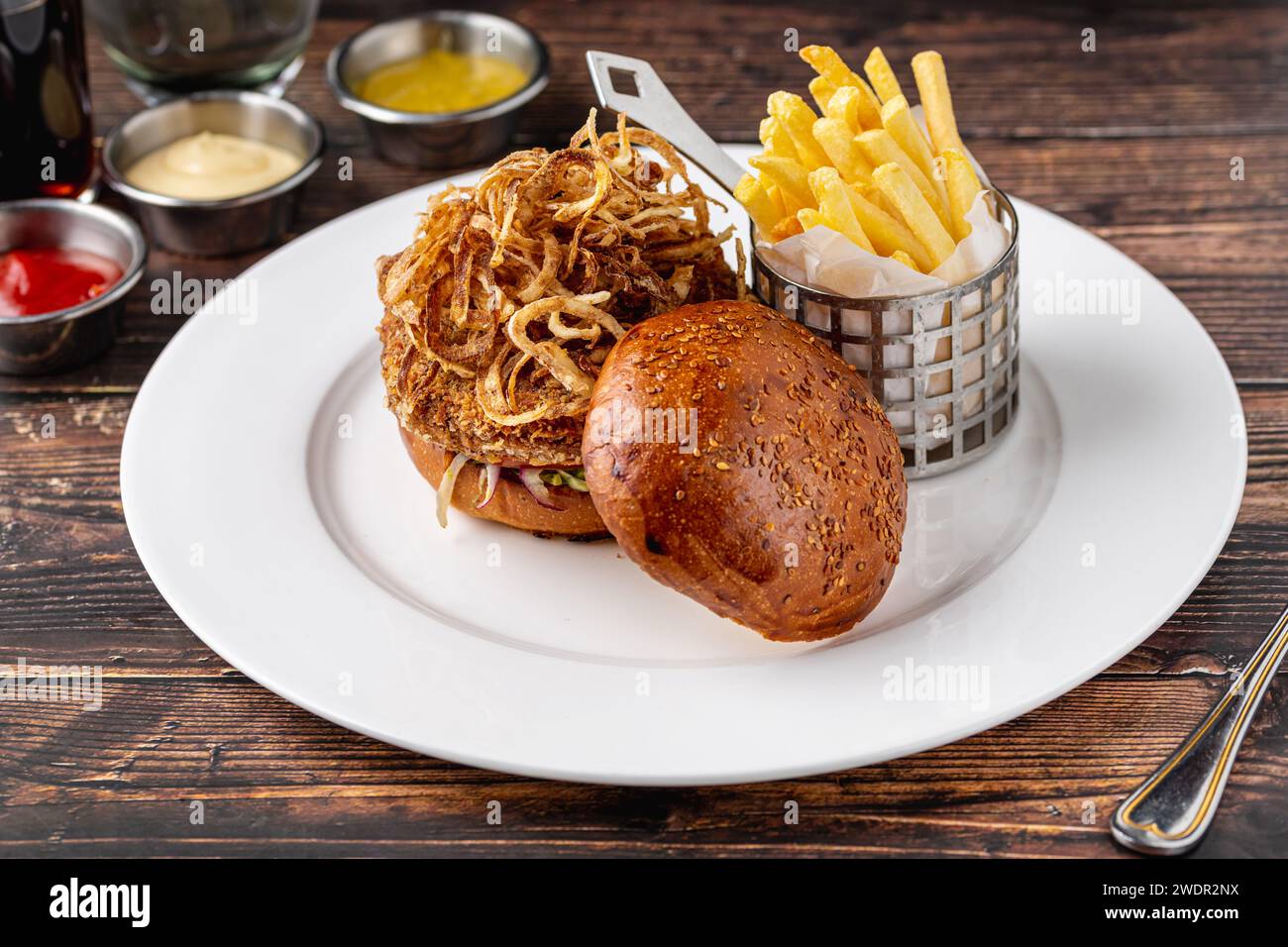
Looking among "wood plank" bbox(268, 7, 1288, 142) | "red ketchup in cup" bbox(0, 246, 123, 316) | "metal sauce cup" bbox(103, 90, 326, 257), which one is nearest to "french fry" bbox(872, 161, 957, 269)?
"wood plank" bbox(268, 7, 1288, 142)

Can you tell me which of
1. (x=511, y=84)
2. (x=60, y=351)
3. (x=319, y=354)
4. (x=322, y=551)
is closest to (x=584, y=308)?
(x=322, y=551)

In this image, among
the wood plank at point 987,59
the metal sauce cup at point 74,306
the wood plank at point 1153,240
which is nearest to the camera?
the metal sauce cup at point 74,306

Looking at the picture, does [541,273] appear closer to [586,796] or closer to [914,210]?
[914,210]

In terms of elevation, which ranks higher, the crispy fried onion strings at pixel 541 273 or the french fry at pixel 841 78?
the french fry at pixel 841 78

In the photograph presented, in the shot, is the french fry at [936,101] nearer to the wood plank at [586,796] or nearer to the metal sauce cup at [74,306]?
the wood plank at [586,796]

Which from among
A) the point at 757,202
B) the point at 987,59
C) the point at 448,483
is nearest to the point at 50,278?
the point at 448,483

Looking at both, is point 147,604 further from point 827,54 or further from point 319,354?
point 827,54

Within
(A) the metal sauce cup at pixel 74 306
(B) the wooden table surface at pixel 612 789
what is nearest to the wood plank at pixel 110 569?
(B) the wooden table surface at pixel 612 789
